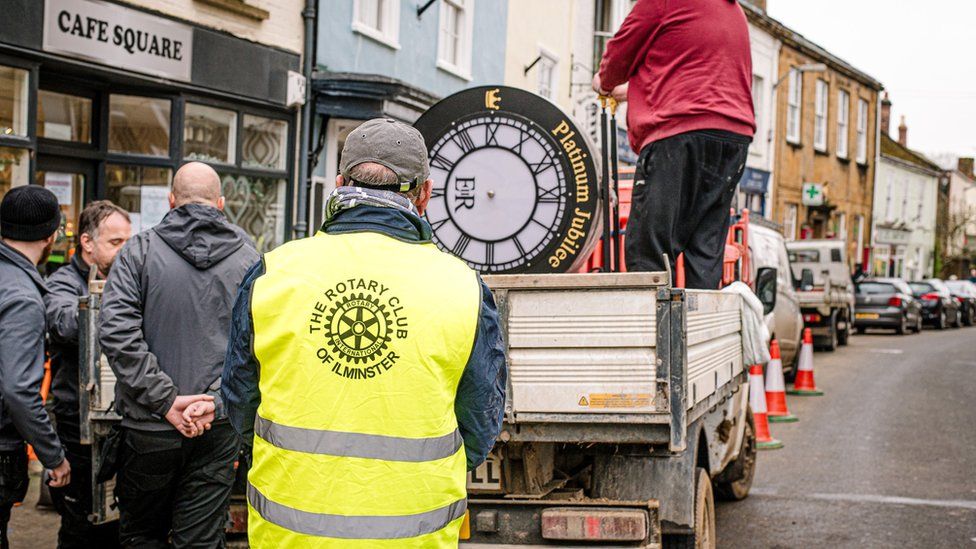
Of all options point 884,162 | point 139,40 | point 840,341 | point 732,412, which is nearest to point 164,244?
point 732,412

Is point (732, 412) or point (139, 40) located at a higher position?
point (139, 40)

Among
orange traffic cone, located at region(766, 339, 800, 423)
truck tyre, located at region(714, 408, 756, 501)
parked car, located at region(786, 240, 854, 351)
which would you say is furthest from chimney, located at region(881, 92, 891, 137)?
truck tyre, located at region(714, 408, 756, 501)

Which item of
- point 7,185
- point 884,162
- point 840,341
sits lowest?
point 840,341

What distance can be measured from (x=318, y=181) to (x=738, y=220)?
5537 mm

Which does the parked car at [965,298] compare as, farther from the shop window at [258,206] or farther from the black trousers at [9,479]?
the black trousers at [9,479]

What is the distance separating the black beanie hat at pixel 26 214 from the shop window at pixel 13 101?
4825 millimetres

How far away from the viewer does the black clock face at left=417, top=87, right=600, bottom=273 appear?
196 inches

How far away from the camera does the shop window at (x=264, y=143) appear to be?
1243 centimetres

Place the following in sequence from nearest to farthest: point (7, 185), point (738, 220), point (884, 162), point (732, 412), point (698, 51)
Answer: point (698, 51) → point (732, 412) → point (7, 185) → point (738, 220) → point (884, 162)

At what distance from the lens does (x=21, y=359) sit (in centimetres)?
434

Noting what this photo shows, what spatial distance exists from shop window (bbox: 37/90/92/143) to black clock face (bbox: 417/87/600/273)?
6074 millimetres

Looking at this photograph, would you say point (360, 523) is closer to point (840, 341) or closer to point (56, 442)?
point (56, 442)

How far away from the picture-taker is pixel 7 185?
9.09 meters

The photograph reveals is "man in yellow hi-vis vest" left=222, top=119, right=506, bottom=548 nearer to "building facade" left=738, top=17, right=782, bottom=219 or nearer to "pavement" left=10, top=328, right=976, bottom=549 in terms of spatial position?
"pavement" left=10, top=328, right=976, bottom=549
